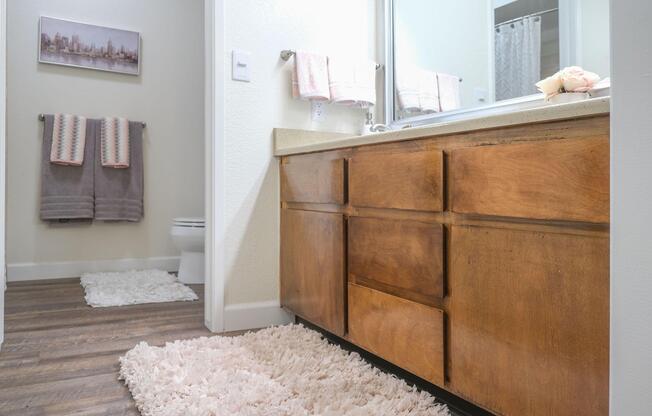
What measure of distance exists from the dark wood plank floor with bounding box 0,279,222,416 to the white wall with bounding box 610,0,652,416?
1.13 meters

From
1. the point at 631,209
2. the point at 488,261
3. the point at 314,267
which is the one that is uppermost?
the point at 631,209

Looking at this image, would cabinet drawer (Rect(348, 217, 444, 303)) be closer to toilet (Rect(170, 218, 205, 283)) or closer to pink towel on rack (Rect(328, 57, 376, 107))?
pink towel on rack (Rect(328, 57, 376, 107))

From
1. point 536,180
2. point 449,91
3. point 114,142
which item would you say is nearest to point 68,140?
point 114,142

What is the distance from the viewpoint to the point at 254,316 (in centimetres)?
204

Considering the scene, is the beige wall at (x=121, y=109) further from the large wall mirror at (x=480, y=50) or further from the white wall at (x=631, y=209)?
the white wall at (x=631, y=209)

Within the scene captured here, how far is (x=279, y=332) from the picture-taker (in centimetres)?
188

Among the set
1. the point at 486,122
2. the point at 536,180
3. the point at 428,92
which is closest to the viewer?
the point at 536,180

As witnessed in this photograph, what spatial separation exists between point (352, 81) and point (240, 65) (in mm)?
515

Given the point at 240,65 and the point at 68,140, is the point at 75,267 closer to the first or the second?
the point at 68,140

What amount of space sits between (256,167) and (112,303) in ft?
3.65

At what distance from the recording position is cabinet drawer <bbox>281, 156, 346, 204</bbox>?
162 cm

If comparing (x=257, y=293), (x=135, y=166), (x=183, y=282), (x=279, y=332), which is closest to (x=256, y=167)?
(x=257, y=293)

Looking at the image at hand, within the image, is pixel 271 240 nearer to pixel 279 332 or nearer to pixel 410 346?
pixel 279 332

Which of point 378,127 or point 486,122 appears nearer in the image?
point 486,122
